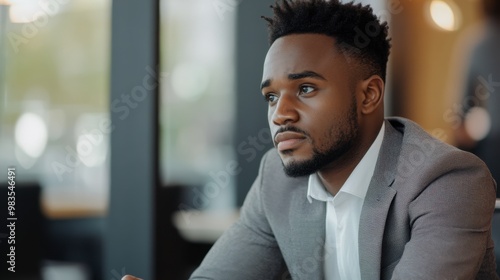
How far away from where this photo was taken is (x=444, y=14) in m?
4.86

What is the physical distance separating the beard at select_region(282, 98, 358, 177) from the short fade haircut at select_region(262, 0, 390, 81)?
0.15m

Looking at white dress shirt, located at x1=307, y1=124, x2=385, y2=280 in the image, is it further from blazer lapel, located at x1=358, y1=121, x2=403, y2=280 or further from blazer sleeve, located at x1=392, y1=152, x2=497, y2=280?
blazer sleeve, located at x1=392, y1=152, x2=497, y2=280

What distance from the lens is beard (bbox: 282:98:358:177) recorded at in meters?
2.04

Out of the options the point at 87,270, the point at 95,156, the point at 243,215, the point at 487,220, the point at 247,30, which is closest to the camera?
the point at 487,220

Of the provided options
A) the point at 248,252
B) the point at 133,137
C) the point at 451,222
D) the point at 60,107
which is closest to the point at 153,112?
the point at 133,137

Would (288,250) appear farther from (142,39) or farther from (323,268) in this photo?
(142,39)

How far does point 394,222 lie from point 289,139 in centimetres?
37

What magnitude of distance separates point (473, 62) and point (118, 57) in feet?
7.27

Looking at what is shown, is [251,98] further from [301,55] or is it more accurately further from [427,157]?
[427,157]

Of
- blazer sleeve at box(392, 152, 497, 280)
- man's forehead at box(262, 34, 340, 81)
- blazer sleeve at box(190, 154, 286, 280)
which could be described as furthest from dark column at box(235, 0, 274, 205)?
blazer sleeve at box(392, 152, 497, 280)

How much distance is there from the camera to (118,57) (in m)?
3.47

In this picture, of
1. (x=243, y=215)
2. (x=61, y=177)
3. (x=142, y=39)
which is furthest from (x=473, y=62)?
(x=61, y=177)

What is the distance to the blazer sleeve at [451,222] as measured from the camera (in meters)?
1.78

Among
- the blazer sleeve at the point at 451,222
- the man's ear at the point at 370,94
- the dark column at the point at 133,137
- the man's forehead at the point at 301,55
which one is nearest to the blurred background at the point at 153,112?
the dark column at the point at 133,137
